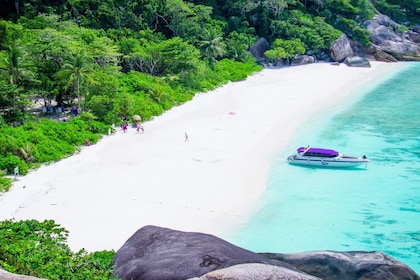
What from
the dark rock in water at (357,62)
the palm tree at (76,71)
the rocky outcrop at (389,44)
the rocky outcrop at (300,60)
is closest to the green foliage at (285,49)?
the rocky outcrop at (300,60)

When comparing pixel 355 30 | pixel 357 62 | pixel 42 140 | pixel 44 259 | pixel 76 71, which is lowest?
pixel 42 140

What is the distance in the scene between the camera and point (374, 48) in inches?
2458

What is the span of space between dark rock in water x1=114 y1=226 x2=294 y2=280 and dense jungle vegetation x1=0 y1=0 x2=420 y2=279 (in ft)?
1.99

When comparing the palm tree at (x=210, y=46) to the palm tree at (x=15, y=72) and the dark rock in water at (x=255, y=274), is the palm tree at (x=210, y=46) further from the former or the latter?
the dark rock in water at (x=255, y=274)

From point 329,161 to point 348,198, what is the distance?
3865mm

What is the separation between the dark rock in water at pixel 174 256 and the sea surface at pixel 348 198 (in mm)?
6586

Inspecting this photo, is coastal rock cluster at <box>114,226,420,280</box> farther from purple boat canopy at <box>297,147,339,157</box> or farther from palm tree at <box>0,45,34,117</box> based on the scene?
palm tree at <box>0,45,34,117</box>

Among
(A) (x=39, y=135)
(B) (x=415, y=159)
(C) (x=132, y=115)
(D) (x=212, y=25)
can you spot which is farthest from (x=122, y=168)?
(D) (x=212, y=25)

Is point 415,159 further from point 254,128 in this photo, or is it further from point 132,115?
point 132,115

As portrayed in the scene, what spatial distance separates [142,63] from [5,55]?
14.4 metres

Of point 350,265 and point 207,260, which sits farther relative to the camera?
point 350,265

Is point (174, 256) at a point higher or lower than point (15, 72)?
lower

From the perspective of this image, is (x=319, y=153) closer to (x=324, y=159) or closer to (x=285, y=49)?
(x=324, y=159)

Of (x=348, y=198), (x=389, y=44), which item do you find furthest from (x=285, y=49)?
(x=348, y=198)
